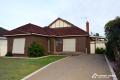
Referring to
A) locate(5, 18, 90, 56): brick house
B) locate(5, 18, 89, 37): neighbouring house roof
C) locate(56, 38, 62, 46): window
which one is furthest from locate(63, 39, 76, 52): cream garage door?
locate(5, 18, 89, 37): neighbouring house roof

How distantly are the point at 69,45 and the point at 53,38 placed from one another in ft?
8.66

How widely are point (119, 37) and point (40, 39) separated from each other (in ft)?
48.0

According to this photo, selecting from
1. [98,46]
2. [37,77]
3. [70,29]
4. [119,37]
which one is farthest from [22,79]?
[98,46]

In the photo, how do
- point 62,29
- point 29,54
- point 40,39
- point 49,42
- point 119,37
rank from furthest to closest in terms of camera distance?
point 62,29
point 49,42
point 40,39
point 29,54
point 119,37

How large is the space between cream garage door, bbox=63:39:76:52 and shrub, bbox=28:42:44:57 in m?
7.14

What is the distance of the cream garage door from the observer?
42.2 meters

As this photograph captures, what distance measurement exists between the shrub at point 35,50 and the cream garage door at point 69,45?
714 cm

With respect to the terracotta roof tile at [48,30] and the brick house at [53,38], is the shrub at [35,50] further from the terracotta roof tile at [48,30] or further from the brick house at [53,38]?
the terracotta roof tile at [48,30]

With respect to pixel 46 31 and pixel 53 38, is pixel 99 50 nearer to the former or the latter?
pixel 53 38

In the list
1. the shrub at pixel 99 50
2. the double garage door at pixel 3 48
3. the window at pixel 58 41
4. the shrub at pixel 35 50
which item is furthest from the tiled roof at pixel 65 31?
the double garage door at pixel 3 48

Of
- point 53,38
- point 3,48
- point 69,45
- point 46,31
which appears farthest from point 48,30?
point 3,48

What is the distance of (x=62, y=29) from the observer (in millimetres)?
44781

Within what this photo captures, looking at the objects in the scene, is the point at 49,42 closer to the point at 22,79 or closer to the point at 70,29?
the point at 70,29

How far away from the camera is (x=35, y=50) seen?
35000 mm
